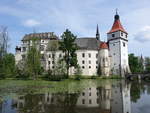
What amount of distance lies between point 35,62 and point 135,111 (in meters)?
34.0

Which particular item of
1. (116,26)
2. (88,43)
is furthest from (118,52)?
(88,43)

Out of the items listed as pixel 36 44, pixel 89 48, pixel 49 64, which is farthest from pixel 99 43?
pixel 36 44

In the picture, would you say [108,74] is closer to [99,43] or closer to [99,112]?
[99,43]

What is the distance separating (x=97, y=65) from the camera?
69438mm

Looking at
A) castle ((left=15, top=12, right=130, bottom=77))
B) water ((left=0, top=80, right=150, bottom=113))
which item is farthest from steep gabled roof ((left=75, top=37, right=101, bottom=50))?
water ((left=0, top=80, right=150, bottom=113))

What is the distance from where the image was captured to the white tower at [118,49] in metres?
65.2

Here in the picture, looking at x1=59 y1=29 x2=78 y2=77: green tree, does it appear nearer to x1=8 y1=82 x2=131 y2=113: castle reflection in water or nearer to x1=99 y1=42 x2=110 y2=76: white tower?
x1=99 y1=42 x2=110 y2=76: white tower

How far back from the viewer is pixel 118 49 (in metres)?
65.9

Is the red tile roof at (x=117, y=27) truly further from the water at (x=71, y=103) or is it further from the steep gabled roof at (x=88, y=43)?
the water at (x=71, y=103)

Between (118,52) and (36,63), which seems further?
(118,52)

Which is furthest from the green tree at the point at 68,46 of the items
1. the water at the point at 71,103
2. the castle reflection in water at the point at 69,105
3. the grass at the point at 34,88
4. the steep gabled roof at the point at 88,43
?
the castle reflection in water at the point at 69,105

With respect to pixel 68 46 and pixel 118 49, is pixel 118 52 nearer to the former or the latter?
pixel 118 49

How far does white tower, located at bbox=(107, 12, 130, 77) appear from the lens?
65.2 meters

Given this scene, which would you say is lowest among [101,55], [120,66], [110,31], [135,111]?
[135,111]
